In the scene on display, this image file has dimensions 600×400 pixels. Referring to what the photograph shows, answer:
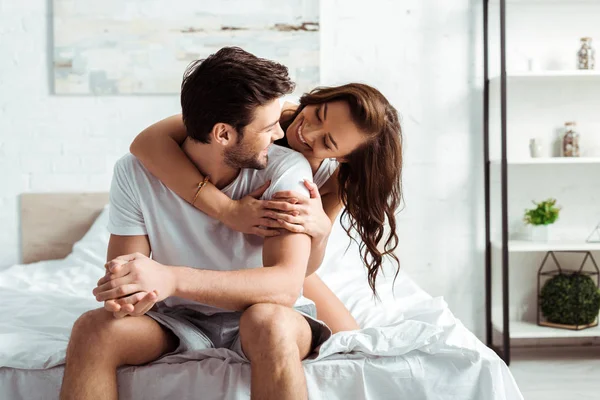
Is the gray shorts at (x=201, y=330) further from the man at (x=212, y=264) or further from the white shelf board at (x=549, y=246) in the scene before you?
the white shelf board at (x=549, y=246)

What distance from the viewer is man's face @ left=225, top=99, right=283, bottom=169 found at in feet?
4.83

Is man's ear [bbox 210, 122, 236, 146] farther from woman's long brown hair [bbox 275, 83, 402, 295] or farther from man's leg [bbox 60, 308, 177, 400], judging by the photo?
man's leg [bbox 60, 308, 177, 400]

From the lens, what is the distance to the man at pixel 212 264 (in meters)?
1.28

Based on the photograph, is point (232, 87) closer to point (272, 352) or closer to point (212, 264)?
point (212, 264)

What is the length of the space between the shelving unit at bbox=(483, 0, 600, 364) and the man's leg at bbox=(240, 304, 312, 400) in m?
1.69

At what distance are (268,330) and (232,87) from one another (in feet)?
1.69

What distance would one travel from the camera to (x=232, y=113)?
145cm

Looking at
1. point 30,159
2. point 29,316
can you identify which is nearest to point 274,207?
point 29,316

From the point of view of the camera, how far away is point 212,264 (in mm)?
1561

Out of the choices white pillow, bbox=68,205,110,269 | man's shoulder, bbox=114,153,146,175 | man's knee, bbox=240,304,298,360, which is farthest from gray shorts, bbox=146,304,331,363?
white pillow, bbox=68,205,110,269

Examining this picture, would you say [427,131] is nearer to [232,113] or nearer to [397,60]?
[397,60]

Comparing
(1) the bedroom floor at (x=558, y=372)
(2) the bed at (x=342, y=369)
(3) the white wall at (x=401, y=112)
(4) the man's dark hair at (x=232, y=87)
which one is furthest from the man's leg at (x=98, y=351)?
(3) the white wall at (x=401, y=112)

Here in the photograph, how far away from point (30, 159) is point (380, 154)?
1.92 m

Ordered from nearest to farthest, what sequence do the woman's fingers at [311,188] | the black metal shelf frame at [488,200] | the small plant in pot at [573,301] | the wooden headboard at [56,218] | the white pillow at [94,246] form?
the woman's fingers at [311,188] < the white pillow at [94,246] < the black metal shelf frame at [488,200] < the small plant in pot at [573,301] < the wooden headboard at [56,218]
